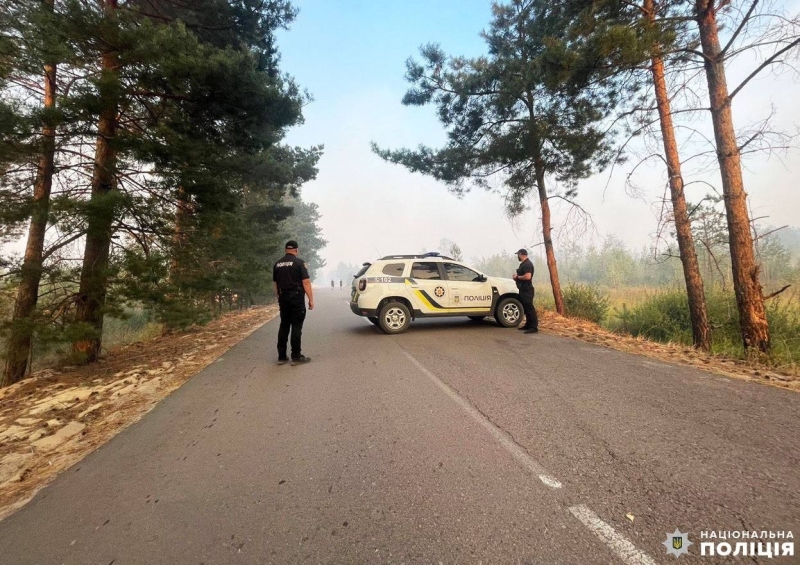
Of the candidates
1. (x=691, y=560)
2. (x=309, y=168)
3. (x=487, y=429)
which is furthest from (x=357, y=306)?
(x=309, y=168)

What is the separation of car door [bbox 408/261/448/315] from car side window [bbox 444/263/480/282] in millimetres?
254

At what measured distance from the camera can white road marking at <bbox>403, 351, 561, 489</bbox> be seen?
239 centimetres

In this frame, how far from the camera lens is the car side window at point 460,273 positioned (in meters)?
8.80

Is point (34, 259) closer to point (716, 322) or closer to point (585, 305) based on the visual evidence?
point (585, 305)

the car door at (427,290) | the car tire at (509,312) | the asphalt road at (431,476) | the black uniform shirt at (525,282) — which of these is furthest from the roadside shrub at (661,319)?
the asphalt road at (431,476)

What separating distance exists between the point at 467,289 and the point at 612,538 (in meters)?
7.07

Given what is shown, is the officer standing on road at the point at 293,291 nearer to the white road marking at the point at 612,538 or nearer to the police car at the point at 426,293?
the police car at the point at 426,293

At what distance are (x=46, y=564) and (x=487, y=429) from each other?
3024 mm

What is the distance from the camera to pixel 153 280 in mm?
5586

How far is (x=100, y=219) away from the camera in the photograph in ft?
16.9

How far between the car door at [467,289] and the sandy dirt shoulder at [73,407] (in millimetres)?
5557

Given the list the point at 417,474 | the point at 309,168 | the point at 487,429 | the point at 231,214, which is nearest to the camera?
the point at 417,474

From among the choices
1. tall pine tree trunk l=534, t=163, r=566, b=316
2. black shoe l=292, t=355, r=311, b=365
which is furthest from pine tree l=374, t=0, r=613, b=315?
black shoe l=292, t=355, r=311, b=365

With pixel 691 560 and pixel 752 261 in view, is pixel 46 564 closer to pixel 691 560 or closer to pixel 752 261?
pixel 691 560
